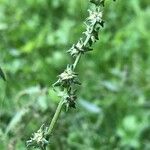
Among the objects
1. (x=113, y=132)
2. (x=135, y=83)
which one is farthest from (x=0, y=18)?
(x=113, y=132)

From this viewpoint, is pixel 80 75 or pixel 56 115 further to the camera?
Result: pixel 80 75

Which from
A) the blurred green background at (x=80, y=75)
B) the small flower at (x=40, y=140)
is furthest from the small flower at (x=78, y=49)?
the blurred green background at (x=80, y=75)

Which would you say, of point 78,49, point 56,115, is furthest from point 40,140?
point 78,49

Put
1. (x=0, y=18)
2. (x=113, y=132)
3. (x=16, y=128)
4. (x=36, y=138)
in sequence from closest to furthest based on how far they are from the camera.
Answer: (x=36, y=138)
(x=16, y=128)
(x=113, y=132)
(x=0, y=18)

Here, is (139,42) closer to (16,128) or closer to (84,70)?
(84,70)

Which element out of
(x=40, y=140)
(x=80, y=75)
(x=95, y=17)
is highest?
(x=80, y=75)

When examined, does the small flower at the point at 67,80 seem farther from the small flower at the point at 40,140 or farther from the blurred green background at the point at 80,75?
the blurred green background at the point at 80,75

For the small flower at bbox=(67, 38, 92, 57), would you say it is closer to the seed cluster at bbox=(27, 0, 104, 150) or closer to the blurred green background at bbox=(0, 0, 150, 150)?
the seed cluster at bbox=(27, 0, 104, 150)

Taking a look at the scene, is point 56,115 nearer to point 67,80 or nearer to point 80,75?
point 67,80

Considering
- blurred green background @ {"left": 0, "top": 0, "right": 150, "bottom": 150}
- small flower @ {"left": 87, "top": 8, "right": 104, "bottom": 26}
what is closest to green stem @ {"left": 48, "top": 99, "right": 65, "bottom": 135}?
small flower @ {"left": 87, "top": 8, "right": 104, "bottom": 26}
